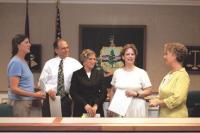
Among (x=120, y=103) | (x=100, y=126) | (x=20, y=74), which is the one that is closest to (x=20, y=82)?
(x=20, y=74)

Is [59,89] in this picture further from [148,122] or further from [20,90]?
[148,122]

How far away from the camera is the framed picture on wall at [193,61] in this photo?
5.18 meters

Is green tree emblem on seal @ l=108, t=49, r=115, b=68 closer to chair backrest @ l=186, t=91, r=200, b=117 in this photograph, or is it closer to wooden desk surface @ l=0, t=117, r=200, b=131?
chair backrest @ l=186, t=91, r=200, b=117

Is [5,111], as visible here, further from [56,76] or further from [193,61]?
[193,61]

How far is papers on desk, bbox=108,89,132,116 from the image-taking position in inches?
111

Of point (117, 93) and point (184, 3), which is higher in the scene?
point (184, 3)

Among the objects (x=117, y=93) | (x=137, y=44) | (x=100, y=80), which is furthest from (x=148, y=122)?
(x=137, y=44)

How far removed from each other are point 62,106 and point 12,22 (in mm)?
2438

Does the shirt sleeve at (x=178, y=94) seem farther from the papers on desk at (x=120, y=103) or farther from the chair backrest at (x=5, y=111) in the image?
the chair backrest at (x=5, y=111)

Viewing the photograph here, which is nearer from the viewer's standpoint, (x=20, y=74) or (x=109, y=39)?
(x=20, y=74)

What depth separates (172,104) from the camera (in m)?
2.19

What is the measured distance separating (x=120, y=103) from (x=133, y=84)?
0.23m

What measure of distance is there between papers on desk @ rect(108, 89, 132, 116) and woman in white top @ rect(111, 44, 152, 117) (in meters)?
0.05

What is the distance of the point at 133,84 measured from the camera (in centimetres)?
294
